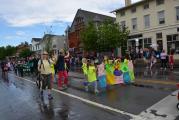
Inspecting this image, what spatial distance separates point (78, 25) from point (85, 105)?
210ft

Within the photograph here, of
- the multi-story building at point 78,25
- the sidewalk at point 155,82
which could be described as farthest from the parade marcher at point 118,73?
the multi-story building at point 78,25

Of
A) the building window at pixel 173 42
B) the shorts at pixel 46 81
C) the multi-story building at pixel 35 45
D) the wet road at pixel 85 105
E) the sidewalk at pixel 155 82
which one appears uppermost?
the multi-story building at pixel 35 45

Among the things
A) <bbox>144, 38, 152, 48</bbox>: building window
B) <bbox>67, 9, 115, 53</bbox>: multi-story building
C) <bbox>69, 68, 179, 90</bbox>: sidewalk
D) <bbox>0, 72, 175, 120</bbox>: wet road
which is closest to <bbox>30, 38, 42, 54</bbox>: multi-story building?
<bbox>67, 9, 115, 53</bbox>: multi-story building

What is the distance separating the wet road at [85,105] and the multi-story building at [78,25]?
55610 millimetres

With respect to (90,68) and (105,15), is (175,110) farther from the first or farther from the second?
(105,15)

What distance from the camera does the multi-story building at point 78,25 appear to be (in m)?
71.1

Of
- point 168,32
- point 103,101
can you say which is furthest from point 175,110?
point 168,32

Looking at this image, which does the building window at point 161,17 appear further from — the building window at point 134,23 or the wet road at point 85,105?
the wet road at point 85,105

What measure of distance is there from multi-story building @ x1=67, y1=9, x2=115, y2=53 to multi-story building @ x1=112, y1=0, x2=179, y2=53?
74.5 feet

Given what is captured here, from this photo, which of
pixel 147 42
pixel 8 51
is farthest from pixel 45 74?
pixel 8 51

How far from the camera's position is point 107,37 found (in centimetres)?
4500

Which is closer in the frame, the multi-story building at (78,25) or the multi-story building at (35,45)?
the multi-story building at (78,25)

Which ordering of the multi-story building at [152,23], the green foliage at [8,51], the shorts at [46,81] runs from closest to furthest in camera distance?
the shorts at [46,81], the multi-story building at [152,23], the green foliage at [8,51]

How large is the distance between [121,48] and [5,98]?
113ft
